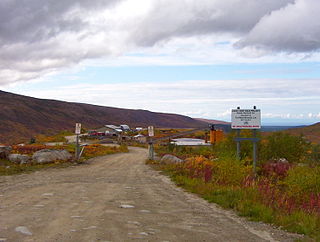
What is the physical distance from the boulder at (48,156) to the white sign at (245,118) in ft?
39.0

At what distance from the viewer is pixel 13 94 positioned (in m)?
155

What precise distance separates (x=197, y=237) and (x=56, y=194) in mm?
5815

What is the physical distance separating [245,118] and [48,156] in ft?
41.0

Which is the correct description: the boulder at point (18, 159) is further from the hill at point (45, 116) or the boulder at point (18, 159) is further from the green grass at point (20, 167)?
the hill at point (45, 116)

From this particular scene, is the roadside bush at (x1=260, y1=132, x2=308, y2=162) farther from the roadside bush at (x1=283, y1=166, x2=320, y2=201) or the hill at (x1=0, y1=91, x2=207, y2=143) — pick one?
the hill at (x1=0, y1=91, x2=207, y2=143)

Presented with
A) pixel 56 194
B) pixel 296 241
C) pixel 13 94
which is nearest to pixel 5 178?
pixel 56 194

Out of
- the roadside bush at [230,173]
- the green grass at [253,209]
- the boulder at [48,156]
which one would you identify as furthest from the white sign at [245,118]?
the boulder at [48,156]

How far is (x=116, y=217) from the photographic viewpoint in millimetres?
8266

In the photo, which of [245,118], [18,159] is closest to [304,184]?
[245,118]

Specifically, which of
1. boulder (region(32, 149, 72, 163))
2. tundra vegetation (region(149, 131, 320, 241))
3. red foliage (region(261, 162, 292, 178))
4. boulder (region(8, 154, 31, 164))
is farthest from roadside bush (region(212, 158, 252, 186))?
boulder (region(8, 154, 31, 164))

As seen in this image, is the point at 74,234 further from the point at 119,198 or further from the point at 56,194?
the point at 56,194

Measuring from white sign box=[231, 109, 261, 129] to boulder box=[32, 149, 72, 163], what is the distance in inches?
469

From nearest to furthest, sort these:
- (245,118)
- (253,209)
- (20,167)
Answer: (253,209) → (245,118) → (20,167)

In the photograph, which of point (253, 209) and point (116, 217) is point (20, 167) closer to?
point (116, 217)
